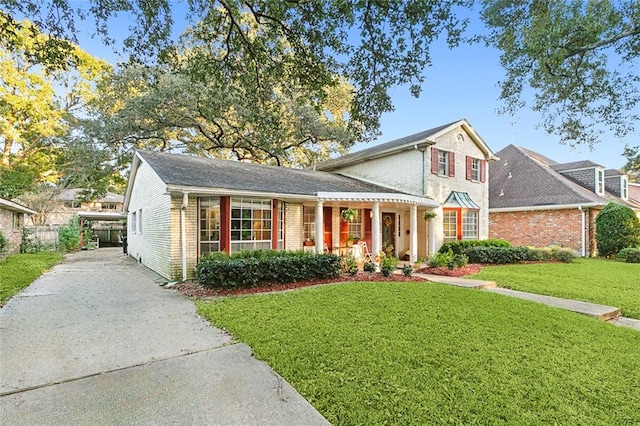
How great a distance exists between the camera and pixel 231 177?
1098 cm

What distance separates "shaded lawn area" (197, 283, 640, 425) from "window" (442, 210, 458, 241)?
9094 mm

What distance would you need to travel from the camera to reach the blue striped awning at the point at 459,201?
15227 mm

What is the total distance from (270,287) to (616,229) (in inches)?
708

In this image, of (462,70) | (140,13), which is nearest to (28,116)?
(140,13)

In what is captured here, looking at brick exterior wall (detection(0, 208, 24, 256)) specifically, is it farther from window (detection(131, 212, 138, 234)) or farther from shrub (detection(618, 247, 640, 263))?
shrub (detection(618, 247, 640, 263))

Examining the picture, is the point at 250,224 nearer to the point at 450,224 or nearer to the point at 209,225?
the point at 209,225

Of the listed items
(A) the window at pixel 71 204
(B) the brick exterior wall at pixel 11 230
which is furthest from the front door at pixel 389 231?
(A) the window at pixel 71 204

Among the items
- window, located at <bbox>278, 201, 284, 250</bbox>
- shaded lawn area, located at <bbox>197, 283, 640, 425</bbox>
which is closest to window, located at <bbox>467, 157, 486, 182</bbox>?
window, located at <bbox>278, 201, 284, 250</bbox>

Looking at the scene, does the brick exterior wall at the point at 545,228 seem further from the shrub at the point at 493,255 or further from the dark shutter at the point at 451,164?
the dark shutter at the point at 451,164

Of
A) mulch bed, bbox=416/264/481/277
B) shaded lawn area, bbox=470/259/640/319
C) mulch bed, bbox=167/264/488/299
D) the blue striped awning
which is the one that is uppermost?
the blue striped awning

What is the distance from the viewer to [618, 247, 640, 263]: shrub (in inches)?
592

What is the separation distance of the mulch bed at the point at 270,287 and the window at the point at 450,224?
6458 millimetres

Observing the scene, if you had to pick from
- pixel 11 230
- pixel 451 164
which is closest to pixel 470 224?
pixel 451 164

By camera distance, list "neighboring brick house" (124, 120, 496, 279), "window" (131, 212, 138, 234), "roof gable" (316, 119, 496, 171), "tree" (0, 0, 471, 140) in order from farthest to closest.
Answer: "window" (131, 212, 138, 234) → "roof gable" (316, 119, 496, 171) → "neighboring brick house" (124, 120, 496, 279) → "tree" (0, 0, 471, 140)
